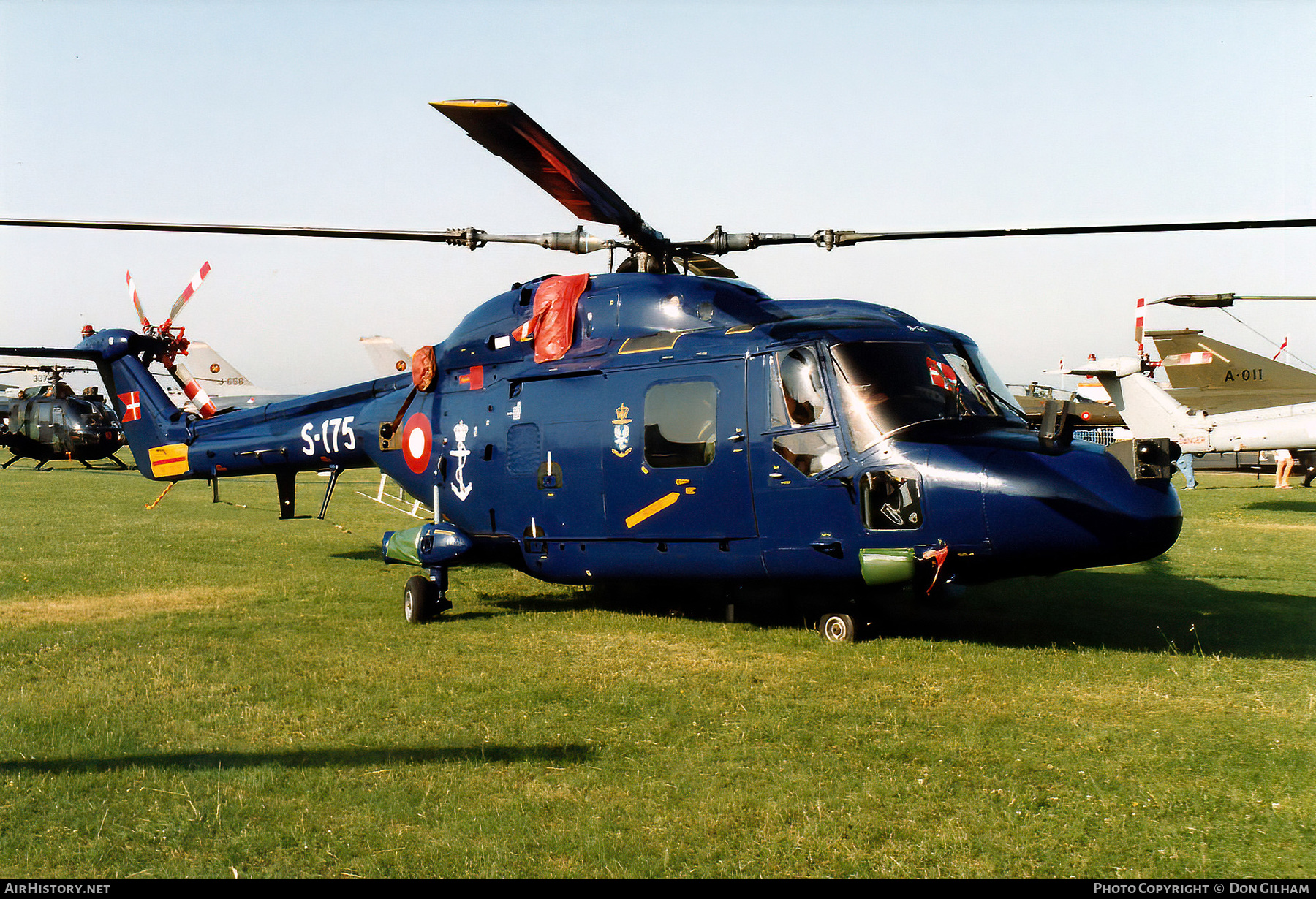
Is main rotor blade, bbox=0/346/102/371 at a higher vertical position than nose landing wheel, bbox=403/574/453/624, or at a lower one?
higher

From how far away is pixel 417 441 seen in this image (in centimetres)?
1190

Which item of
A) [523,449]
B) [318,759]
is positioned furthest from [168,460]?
[318,759]

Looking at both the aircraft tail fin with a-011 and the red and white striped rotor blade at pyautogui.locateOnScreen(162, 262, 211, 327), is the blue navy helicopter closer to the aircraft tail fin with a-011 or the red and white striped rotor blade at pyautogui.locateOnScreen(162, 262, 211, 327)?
the red and white striped rotor blade at pyautogui.locateOnScreen(162, 262, 211, 327)

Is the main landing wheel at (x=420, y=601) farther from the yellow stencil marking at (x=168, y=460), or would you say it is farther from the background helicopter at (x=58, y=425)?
the background helicopter at (x=58, y=425)

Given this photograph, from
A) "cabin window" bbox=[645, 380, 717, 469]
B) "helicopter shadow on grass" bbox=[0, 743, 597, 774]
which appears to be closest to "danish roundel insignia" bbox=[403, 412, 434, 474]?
"cabin window" bbox=[645, 380, 717, 469]

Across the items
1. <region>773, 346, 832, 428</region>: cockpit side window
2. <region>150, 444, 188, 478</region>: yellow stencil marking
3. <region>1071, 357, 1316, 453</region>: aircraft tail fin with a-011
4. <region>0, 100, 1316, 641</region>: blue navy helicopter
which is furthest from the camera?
<region>1071, 357, 1316, 453</region>: aircraft tail fin with a-011

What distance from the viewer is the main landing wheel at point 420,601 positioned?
10.4m

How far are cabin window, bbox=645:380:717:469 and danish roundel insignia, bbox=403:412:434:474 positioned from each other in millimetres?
3437

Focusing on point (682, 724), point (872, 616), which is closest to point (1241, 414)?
point (872, 616)

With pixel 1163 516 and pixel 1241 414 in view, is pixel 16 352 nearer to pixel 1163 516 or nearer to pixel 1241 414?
pixel 1163 516

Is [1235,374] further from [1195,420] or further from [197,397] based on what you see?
[197,397]

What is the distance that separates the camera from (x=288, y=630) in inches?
389

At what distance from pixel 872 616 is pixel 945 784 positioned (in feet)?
12.2

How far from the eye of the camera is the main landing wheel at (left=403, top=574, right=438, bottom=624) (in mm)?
10422
